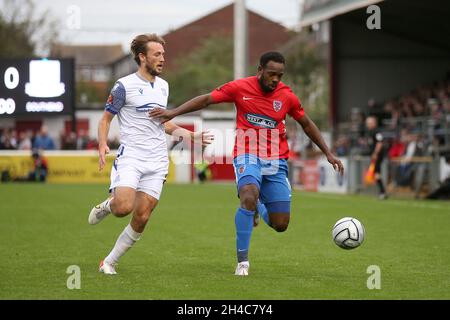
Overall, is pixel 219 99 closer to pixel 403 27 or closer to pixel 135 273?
pixel 135 273

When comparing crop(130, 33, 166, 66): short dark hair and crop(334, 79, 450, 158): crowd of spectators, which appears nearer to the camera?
crop(130, 33, 166, 66): short dark hair

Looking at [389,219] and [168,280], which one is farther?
[389,219]

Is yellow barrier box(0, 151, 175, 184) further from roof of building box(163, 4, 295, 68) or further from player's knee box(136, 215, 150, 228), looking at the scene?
roof of building box(163, 4, 295, 68)

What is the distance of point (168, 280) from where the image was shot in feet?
30.2

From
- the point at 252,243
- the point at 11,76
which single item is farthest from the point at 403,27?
the point at 252,243

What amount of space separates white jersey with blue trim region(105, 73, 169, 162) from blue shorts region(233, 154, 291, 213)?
33.5 inches

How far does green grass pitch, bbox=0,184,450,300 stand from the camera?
8508mm

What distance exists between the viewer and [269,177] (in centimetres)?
1003

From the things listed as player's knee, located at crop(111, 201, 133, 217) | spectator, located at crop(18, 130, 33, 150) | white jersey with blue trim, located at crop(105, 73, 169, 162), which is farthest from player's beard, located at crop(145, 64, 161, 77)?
spectator, located at crop(18, 130, 33, 150)

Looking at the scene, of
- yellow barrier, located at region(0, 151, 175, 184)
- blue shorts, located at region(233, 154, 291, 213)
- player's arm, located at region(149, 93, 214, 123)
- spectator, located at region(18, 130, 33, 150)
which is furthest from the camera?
spectator, located at region(18, 130, 33, 150)

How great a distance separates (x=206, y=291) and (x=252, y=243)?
16.6ft

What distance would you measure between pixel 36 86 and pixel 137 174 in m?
23.3

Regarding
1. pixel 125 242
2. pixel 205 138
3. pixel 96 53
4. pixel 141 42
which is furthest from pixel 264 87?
pixel 96 53

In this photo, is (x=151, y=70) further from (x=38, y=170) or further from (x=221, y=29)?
(x=221, y=29)
